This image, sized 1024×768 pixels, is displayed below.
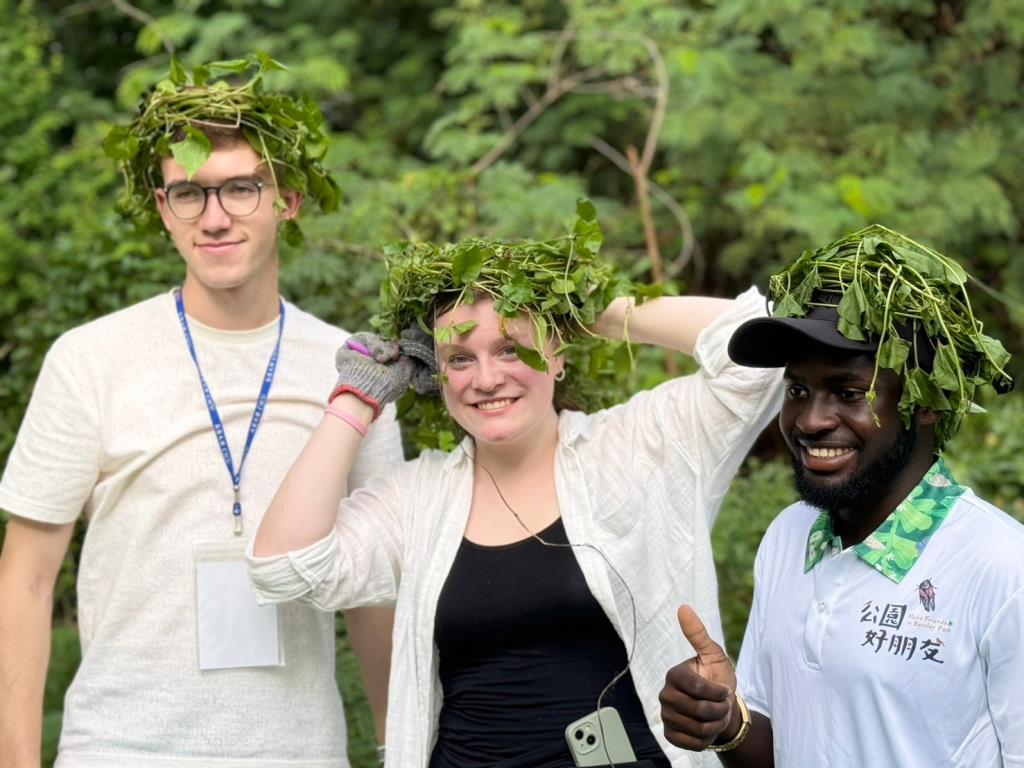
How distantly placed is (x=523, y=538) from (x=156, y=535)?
873 mm

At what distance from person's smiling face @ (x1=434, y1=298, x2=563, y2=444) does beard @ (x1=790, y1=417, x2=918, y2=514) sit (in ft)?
2.59

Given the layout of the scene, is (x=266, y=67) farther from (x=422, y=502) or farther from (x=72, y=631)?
(x=72, y=631)

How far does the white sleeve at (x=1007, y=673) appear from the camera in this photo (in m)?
2.24

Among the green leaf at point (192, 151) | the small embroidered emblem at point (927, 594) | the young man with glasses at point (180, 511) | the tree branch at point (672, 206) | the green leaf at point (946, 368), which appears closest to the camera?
the small embroidered emblem at point (927, 594)

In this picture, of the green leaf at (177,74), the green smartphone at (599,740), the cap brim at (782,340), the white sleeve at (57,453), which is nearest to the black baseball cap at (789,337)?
the cap brim at (782,340)

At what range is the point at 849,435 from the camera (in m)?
2.49

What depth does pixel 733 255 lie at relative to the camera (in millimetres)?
6762

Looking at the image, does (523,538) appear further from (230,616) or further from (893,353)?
(893,353)

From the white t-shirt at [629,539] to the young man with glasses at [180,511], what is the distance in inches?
10.9

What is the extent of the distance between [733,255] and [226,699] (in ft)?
13.4

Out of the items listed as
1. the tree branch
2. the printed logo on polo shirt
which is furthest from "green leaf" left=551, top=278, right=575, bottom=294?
the tree branch

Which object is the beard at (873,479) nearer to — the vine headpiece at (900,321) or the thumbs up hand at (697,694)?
the vine headpiece at (900,321)

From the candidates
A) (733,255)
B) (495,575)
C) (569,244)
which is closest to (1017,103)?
(733,255)

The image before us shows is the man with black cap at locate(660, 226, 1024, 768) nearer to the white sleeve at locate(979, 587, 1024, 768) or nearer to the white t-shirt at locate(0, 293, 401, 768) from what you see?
the white sleeve at locate(979, 587, 1024, 768)
